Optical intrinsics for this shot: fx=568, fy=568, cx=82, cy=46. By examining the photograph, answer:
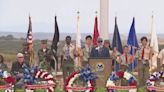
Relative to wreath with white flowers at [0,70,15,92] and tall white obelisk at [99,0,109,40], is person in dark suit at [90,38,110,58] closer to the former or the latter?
tall white obelisk at [99,0,109,40]

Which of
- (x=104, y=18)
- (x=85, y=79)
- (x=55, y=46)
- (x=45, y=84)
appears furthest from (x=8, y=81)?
(x=104, y=18)

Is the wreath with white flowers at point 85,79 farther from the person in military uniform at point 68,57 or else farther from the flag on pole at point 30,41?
the flag on pole at point 30,41

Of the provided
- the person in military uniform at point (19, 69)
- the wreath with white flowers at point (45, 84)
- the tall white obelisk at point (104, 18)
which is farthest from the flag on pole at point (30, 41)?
the wreath with white flowers at point (45, 84)

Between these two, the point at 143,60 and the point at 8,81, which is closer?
the point at 8,81

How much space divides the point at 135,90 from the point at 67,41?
3.50 meters

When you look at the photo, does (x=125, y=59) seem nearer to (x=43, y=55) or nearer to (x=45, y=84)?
(x=43, y=55)

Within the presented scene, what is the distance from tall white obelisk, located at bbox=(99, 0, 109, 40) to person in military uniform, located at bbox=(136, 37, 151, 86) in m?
3.55

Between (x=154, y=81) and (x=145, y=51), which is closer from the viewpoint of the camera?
(x=154, y=81)

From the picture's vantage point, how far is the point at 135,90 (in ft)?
45.3

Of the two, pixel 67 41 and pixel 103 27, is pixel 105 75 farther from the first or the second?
pixel 103 27

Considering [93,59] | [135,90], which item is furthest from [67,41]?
[135,90]

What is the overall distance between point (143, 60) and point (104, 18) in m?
4.19

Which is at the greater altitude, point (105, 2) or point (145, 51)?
point (105, 2)

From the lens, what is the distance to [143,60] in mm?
17016
